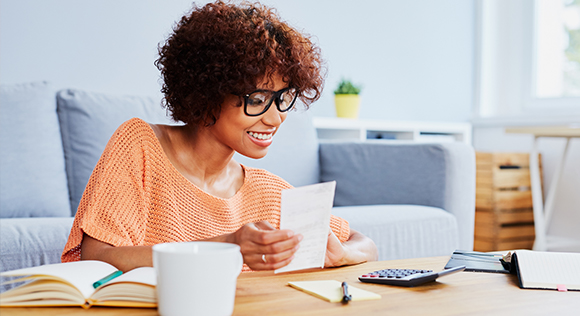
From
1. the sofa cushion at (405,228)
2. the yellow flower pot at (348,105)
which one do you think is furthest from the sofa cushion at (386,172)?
the yellow flower pot at (348,105)

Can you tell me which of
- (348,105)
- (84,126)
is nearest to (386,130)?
(348,105)

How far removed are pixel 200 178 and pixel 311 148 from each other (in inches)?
48.7

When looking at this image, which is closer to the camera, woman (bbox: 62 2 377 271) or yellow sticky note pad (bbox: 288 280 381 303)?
yellow sticky note pad (bbox: 288 280 381 303)

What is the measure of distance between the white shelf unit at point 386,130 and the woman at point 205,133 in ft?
5.13

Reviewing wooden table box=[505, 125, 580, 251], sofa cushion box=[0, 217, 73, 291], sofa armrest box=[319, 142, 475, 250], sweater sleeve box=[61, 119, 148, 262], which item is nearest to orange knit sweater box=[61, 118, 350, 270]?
sweater sleeve box=[61, 119, 148, 262]

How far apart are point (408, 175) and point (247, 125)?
1.26 metres

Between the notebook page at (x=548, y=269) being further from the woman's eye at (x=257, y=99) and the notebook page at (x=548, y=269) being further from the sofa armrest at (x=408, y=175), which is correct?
the sofa armrest at (x=408, y=175)

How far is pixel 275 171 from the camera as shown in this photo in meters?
2.14

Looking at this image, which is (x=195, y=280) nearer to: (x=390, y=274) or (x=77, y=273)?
(x=77, y=273)

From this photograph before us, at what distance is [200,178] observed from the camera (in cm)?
111

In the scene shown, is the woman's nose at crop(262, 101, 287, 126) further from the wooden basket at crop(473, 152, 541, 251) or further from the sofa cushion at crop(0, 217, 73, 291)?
the wooden basket at crop(473, 152, 541, 251)

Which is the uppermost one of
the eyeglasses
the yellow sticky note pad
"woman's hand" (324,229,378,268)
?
the eyeglasses

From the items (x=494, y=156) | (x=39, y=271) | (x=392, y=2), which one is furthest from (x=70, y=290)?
(x=392, y=2)

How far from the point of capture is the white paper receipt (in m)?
0.70
